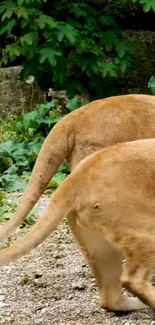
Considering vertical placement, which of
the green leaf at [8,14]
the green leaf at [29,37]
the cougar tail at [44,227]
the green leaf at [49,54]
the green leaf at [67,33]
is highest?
the cougar tail at [44,227]

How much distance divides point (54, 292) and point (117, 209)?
1150 millimetres

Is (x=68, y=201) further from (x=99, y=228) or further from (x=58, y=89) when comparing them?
(x=58, y=89)

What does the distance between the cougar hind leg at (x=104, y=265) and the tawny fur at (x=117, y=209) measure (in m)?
0.03

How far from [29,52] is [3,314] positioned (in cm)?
543

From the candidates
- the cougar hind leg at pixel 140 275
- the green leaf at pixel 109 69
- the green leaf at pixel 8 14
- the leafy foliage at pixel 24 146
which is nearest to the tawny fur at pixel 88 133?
the cougar hind leg at pixel 140 275

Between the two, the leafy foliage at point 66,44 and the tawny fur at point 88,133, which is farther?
the leafy foliage at point 66,44

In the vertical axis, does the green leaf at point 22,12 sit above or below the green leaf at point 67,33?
above

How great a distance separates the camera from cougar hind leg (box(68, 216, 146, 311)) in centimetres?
492

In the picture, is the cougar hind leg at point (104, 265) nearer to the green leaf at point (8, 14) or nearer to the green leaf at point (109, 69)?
the green leaf at point (8, 14)

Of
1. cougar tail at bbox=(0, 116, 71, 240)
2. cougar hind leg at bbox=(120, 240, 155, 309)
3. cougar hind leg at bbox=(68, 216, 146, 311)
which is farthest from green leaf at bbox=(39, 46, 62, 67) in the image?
cougar hind leg at bbox=(120, 240, 155, 309)

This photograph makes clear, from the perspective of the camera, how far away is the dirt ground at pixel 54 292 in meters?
5.12

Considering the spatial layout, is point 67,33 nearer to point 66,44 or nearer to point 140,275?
point 66,44

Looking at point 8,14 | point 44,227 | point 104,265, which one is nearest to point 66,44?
point 8,14

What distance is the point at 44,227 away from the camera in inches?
184
